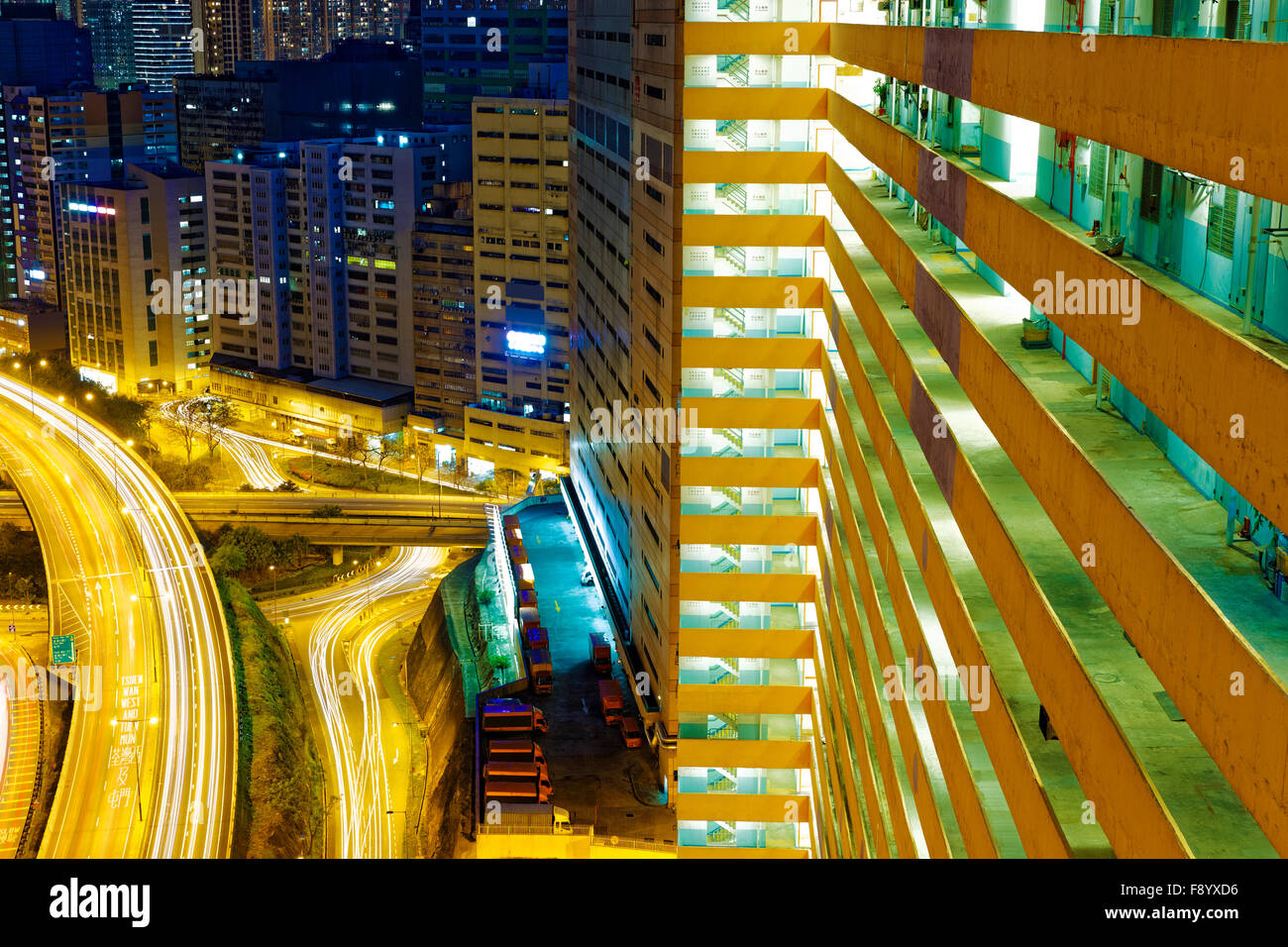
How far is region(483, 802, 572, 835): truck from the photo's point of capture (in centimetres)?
2947

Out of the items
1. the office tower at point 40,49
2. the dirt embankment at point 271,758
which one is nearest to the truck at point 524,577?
the dirt embankment at point 271,758

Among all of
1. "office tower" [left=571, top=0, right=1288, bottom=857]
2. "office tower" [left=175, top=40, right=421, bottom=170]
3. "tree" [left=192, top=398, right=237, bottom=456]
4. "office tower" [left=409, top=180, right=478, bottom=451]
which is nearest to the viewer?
"office tower" [left=571, top=0, right=1288, bottom=857]

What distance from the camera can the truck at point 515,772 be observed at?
106ft

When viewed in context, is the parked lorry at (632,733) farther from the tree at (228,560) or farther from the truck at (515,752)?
the tree at (228,560)

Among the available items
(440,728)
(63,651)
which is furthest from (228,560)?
(440,728)

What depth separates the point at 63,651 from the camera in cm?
4697

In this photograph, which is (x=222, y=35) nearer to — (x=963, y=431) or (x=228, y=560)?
(x=228, y=560)

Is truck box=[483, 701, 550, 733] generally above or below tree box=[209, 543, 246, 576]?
above

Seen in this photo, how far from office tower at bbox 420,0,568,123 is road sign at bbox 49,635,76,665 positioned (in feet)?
193

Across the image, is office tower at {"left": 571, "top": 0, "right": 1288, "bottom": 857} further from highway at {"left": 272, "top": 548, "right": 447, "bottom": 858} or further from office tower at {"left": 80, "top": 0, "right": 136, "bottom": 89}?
office tower at {"left": 80, "top": 0, "right": 136, "bottom": 89}

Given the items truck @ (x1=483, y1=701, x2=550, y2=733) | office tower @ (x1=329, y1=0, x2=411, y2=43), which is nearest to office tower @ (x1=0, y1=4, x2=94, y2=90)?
office tower @ (x1=329, y1=0, x2=411, y2=43)

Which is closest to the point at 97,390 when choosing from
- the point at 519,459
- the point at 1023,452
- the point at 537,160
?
the point at 519,459

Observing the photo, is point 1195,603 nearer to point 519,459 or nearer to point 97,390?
point 519,459
